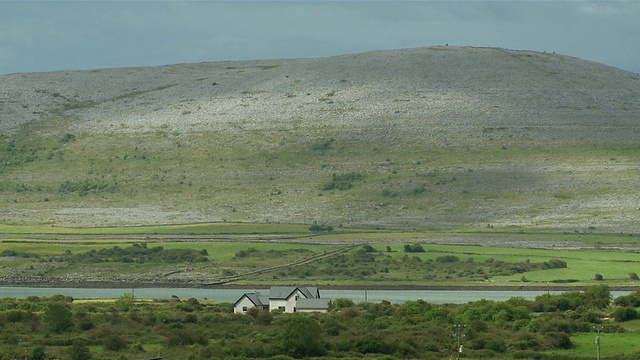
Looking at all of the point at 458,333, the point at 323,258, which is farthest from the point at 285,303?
the point at 323,258

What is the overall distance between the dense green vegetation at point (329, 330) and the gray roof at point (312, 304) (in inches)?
46.2

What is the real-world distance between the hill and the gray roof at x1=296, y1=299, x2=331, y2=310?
64.5 m

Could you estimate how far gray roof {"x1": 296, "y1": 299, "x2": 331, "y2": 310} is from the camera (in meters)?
79.1

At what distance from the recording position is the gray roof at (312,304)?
7906 cm

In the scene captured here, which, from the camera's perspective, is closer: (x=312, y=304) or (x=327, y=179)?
(x=312, y=304)

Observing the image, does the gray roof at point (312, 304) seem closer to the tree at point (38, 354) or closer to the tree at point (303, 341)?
the tree at point (303, 341)

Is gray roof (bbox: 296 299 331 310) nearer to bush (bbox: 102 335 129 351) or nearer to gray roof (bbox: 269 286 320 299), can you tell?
gray roof (bbox: 269 286 320 299)

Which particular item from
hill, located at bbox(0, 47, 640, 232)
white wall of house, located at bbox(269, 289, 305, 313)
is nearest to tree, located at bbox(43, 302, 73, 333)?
white wall of house, located at bbox(269, 289, 305, 313)

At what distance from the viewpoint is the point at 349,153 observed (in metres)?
170

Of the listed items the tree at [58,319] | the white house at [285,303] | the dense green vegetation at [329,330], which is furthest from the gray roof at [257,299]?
the tree at [58,319]

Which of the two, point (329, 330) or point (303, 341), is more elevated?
point (303, 341)

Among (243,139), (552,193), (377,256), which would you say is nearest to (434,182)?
(552,193)

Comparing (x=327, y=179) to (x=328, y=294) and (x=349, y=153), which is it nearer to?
(x=349, y=153)

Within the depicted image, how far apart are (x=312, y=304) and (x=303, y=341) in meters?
19.2
